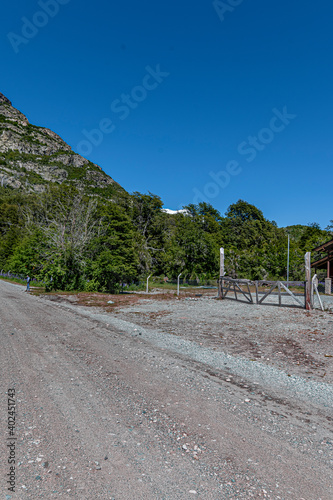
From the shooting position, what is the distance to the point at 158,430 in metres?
3.42

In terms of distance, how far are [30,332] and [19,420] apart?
5131 mm

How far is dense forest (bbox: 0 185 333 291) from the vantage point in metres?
21.9

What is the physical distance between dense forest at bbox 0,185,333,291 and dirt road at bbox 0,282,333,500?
16184 millimetres

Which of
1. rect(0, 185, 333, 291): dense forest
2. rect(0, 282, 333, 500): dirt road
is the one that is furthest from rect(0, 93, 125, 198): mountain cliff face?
rect(0, 282, 333, 500): dirt road

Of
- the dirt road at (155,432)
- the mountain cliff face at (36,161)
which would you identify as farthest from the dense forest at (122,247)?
the mountain cliff face at (36,161)

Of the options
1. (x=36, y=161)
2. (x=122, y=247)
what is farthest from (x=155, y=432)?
(x=36, y=161)

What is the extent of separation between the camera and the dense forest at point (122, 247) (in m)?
21.9

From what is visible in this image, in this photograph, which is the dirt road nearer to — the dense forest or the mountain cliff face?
the dense forest

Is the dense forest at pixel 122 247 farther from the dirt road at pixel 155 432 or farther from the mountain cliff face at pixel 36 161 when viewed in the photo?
the mountain cliff face at pixel 36 161

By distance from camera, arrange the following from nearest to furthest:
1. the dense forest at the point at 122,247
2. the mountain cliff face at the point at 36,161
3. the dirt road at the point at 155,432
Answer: the dirt road at the point at 155,432 < the dense forest at the point at 122,247 < the mountain cliff face at the point at 36,161

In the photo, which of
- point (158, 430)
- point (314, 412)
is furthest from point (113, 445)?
point (314, 412)

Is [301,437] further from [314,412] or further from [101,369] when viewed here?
[101,369]

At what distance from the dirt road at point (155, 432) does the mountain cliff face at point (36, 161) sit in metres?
80.6

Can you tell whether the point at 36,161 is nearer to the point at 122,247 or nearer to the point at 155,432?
the point at 122,247
